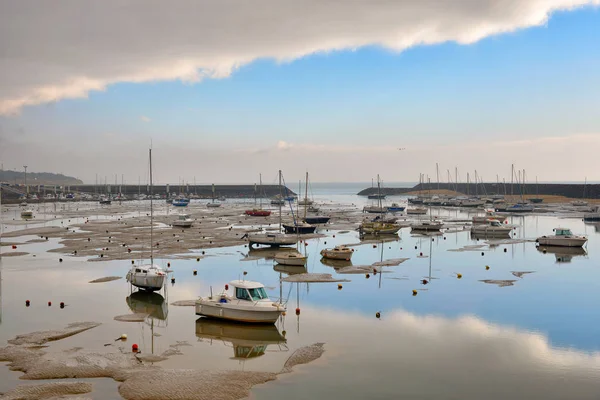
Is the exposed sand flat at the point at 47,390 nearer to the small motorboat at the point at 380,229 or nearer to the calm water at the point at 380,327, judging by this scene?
the calm water at the point at 380,327

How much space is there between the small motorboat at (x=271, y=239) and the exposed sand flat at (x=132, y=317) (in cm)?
3446

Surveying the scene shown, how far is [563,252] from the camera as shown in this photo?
210ft

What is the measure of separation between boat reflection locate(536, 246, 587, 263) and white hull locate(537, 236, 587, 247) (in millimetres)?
468

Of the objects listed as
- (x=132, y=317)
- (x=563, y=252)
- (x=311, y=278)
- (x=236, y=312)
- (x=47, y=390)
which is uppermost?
(x=236, y=312)

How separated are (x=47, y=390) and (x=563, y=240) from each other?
62.3 metres

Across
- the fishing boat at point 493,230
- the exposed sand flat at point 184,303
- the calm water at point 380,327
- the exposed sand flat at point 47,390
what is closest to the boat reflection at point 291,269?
the calm water at point 380,327

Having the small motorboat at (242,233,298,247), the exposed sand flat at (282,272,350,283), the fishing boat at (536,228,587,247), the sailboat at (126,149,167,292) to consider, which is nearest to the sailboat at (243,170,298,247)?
the small motorboat at (242,233,298,247)

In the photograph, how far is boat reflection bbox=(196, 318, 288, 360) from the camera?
1111 inches

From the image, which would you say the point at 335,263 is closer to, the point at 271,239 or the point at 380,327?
the point at 271,239

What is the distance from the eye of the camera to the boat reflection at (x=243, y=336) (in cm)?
2822

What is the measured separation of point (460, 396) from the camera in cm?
2200

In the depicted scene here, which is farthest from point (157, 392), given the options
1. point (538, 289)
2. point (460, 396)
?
point (538, 289)

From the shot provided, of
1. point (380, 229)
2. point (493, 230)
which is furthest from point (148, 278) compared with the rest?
point (493, 230)

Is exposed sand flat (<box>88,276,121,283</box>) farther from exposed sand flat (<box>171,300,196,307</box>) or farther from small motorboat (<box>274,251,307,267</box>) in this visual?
small motorboat (<box>274,251,307,267</box>)
